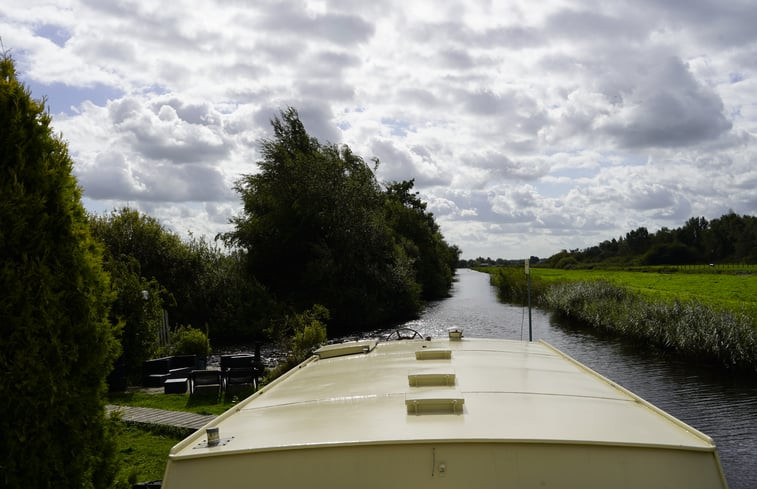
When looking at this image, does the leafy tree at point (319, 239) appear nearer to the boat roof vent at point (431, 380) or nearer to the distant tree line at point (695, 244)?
the boat roof vent at point (431, 380)

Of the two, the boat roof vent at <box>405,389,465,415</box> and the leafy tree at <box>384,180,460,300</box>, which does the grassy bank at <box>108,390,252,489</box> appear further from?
the leafy tree at <box>384,180,460,300</box>

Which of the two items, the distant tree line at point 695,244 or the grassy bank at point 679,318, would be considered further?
the distant tree line at point 695,244

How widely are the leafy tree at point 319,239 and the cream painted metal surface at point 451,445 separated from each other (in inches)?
1136

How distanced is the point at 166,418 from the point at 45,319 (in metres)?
6.46

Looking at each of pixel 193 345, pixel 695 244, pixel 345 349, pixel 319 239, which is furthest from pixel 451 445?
pixel 695 244

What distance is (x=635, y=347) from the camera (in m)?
23.6

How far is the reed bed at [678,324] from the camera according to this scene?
1903cm

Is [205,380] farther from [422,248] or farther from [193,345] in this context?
[422,248]

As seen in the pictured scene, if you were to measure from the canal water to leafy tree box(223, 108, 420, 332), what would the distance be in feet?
15.3

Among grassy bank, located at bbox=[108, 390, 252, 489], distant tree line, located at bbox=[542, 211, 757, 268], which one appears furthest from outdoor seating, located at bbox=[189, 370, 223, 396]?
distant tree line, located at bbox=[542, 211, 757, 268]

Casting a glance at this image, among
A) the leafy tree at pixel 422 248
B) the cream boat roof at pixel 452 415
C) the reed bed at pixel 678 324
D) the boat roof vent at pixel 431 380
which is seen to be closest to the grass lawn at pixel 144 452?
the cream boat roof at pixel 452 415

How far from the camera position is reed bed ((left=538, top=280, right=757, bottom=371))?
19.0m

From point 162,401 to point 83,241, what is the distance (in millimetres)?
8213

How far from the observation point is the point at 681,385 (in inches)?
668
